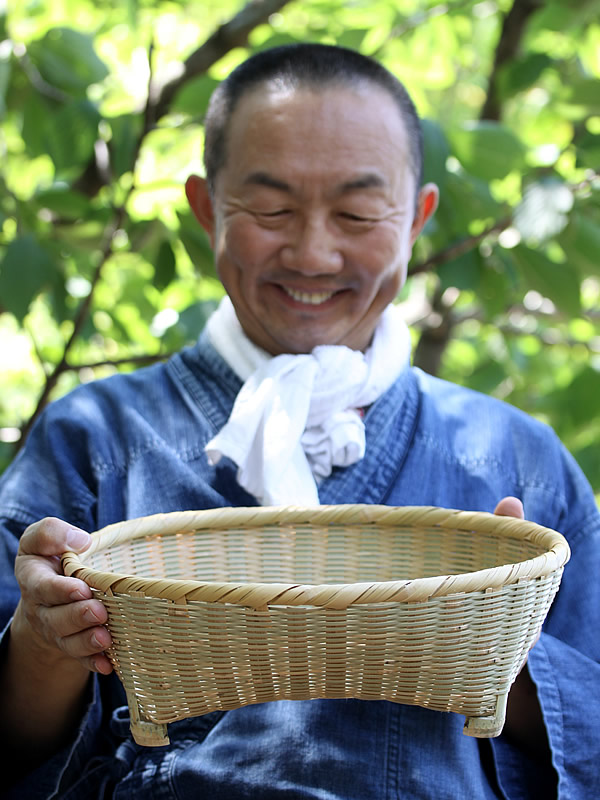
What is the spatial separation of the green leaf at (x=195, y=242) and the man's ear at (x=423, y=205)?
467 mm

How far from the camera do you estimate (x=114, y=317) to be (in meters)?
2.22

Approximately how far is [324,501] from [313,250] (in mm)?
349

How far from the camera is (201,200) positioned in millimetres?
1454

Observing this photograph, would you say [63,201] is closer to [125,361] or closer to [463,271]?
[125,361]

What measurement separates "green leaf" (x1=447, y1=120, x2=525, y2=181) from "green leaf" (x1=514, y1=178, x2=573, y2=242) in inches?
2.6

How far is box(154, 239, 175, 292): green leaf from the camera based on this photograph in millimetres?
1897

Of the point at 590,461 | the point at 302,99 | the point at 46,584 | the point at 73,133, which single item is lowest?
the point at 590,461

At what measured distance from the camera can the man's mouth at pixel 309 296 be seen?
131 cm

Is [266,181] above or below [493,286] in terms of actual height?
above

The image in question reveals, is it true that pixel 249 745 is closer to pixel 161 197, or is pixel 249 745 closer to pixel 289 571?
pixel 289 571

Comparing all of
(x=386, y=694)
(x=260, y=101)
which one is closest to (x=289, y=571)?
(x=386, y=694)

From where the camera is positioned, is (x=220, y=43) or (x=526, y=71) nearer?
(x=526, y=71)

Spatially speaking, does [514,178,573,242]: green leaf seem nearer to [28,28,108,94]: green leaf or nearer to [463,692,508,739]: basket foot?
[28,28,108,94]: green leaf

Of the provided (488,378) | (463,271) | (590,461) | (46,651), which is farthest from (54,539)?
(488,378)
